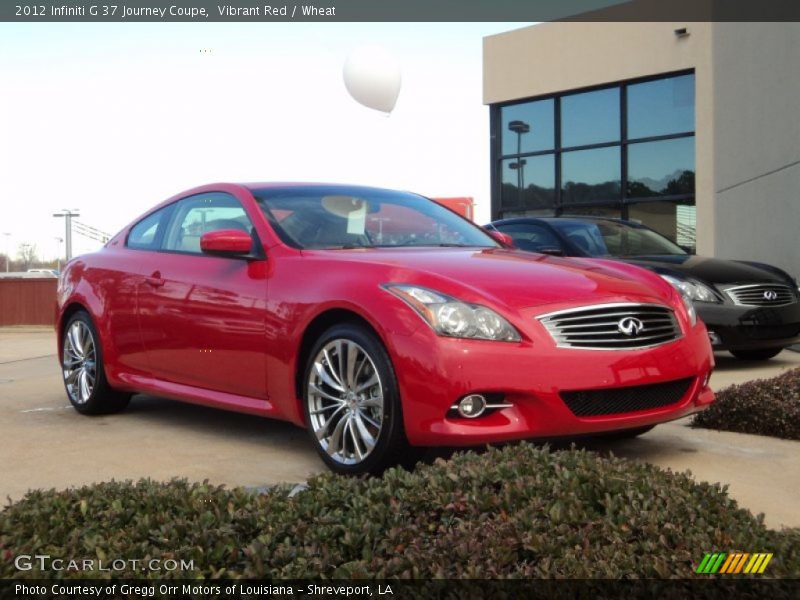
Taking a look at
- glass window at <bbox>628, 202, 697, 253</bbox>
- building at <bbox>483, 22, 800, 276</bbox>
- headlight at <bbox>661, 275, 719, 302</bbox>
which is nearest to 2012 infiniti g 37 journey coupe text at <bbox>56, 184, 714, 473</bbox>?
headlight at <bbox>661, 275, 719, 302</bbox>

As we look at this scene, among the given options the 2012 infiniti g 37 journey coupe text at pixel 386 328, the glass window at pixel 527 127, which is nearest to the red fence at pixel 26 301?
the glass window at pixel 527 127

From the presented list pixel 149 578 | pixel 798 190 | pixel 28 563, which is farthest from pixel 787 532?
pixel 798 190

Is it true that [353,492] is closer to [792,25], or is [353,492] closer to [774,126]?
[792,25]

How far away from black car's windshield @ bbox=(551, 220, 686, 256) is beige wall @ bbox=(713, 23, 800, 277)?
5220 millimetres

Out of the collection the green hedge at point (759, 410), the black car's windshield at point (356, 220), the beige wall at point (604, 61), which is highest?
the beige wall at point (604, 61)

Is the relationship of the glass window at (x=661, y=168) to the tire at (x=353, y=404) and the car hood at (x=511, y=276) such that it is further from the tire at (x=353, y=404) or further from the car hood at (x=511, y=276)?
the tire at (x=353, y=404)

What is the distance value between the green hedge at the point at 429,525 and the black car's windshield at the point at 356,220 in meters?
2.32

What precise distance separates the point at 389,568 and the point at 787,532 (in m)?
1.22

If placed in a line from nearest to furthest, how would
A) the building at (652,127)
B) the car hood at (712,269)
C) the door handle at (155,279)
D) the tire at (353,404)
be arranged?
the tire at (353,404)
the door handle at (155,279)
the car hood at (712,269)
the building at (652,127)

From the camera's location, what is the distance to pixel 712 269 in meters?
8.99

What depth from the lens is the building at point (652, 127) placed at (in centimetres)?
1636

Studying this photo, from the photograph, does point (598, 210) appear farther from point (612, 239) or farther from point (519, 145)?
point (612, 239)

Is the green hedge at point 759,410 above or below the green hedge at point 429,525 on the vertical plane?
below

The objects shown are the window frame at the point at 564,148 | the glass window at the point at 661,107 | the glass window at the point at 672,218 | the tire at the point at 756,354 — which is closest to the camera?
the tire at the point at 756,354
